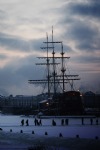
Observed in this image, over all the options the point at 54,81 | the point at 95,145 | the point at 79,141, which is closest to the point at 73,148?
the point at 95,145

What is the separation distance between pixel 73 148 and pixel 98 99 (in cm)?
15183

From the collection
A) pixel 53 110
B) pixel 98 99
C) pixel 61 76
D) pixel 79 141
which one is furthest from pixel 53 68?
pixel 79 141

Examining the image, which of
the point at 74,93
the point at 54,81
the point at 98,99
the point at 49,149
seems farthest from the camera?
the point at 98,99

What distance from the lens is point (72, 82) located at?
116438 mm

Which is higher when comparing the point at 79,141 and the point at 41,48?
the point at 41,48

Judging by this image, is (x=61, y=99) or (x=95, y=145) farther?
(x=61, y=99)

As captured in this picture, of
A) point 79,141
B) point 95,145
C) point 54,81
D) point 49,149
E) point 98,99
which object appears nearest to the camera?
point 49,149

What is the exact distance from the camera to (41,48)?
11556cm

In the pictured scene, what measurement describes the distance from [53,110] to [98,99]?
7647 cm

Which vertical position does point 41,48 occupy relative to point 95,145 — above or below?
above

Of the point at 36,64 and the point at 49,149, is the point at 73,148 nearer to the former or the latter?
the point at 49,149

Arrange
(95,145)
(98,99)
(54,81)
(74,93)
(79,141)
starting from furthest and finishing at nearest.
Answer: (98,99) < (54,81) < (74,93) < (79,141) < (95,145)

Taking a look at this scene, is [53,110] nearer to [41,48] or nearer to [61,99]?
[61,99]

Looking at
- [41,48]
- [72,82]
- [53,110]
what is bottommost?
[53,110]
